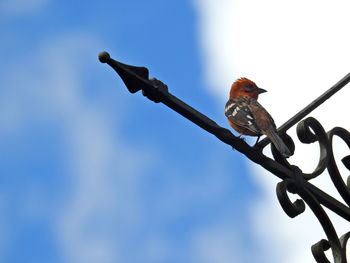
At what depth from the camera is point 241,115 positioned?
5375 mm

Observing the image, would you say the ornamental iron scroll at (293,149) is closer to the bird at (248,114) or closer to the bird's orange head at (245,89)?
the bird at (248,114)

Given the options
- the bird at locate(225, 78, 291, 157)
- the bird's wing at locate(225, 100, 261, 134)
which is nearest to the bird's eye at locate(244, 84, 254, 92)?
the bird at locate(225, 78, 291, 157)

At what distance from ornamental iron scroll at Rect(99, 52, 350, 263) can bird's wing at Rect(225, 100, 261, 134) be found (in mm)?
1791

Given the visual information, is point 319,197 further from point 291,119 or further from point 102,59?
point 102,59

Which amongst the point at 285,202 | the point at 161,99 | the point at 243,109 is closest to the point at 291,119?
the point at 285,202

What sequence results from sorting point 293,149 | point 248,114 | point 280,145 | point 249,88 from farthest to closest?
point 249,88
point 248,114
point 293,149
point 280,145

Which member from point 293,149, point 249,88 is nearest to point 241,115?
point 249,88

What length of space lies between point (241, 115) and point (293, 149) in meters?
2.18

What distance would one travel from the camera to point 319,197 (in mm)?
2910

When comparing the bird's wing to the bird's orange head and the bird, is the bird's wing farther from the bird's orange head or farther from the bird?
the bird's orange head

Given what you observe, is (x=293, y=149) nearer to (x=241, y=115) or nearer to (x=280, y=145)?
(x=280, y=145)

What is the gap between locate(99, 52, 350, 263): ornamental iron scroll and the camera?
2391 mm

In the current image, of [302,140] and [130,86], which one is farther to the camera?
[302,140]

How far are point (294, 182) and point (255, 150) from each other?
10.1 inches
